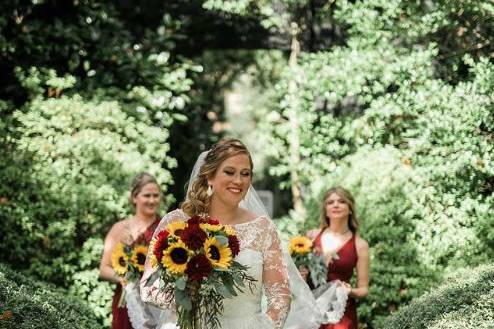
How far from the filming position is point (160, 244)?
4309mm

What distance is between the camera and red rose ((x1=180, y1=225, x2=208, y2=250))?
420 cm

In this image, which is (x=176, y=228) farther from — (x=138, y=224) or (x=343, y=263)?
(x=343, y=263)

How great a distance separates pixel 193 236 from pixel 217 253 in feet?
0.48

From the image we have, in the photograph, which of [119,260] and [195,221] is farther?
[119,260]

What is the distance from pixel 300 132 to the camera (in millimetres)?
11195

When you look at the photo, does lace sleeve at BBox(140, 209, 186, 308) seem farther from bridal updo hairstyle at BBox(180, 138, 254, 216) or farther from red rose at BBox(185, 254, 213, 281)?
red rose at BBox(185, 254, 213, 281)

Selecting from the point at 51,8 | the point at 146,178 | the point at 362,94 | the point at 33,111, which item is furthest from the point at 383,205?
the point at 51,8

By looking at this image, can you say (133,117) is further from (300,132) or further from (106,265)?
(106,265)

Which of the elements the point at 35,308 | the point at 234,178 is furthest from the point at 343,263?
the point at 234,178

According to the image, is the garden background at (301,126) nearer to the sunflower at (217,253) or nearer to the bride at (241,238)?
the bride at (241,238)

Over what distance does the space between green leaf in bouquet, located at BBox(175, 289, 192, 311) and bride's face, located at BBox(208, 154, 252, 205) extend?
2.23ft

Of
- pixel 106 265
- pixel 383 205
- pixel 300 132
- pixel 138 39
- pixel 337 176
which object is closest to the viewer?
pixel 106 265

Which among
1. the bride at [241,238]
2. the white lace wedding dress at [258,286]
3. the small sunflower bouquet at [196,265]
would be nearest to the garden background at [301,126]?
the bride at [241,238]

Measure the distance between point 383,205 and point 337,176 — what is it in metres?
0.92
